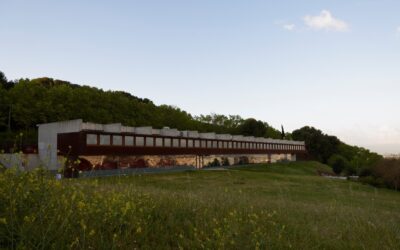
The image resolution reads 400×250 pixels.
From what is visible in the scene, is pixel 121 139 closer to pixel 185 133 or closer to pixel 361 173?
pixel 185 133

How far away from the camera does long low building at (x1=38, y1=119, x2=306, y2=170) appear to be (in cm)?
4208

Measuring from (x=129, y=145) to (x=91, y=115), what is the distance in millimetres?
28092

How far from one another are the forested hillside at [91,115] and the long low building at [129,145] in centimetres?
589

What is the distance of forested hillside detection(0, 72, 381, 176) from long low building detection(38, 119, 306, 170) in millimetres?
5894

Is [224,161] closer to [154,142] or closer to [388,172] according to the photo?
[154,142]

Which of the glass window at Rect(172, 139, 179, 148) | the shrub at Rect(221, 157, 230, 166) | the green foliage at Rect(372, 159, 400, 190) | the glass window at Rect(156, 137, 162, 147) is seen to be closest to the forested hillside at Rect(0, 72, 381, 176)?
the green foliage at Rect(372, 159, 400, 190)

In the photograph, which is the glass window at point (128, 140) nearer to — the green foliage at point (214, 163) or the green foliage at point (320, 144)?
the green foliage at point (214, 163)

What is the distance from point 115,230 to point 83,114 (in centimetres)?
6865

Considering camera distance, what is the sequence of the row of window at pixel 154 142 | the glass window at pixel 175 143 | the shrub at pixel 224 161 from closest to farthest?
the row of window at pixel 154 142 < the glass window at pixel 175 143 < the shrub at pixel 224 161

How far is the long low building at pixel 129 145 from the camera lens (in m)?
42.1

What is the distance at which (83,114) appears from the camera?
233ft

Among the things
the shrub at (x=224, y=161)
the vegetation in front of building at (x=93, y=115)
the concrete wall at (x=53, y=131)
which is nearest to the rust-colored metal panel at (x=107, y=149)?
the concrete wall at (x=53, y=131)

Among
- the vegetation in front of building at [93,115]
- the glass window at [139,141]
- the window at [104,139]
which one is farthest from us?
the vegetation in front of building at [93,115]

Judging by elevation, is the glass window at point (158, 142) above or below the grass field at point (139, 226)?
above
